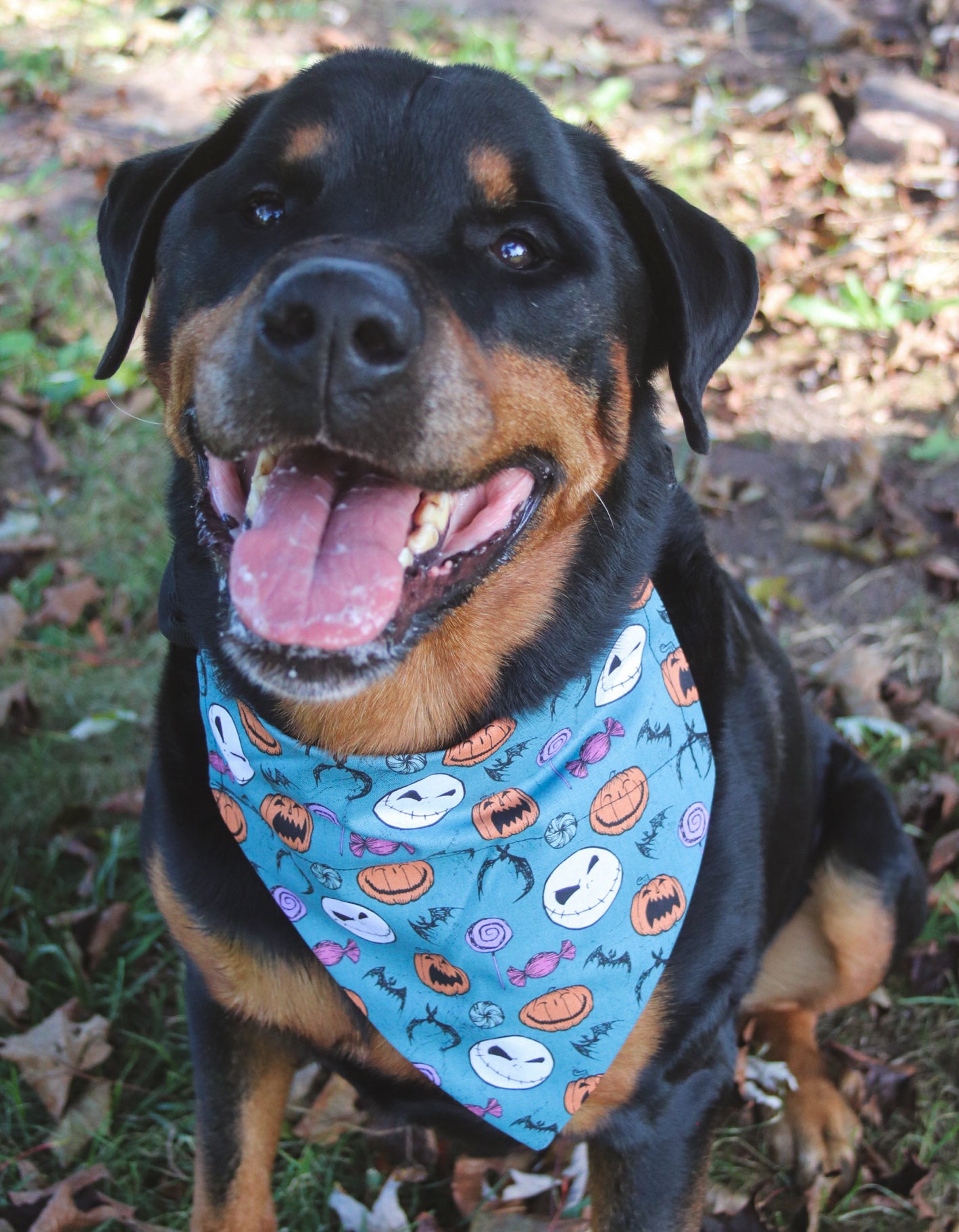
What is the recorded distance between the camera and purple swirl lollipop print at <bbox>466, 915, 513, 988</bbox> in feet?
6.89

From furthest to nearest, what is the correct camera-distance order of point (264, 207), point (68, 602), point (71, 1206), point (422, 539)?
point (68, 602)
point (71, 1206)
point (264, 207)
point (422, 539)

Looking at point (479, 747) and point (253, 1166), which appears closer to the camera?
point (479, 747)

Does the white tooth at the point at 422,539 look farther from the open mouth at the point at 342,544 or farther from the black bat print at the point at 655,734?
the black bat print at the point at 655,734

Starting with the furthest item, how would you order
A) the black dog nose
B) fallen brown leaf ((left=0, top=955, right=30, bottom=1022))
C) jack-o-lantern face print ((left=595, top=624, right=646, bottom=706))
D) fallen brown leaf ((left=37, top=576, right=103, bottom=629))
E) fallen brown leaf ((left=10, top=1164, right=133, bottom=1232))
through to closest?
fallen brown leaf ((left=37, top=576, right=103, bottom=629)) → fallen brown leaf ((left=0, top=955, right=30, bottom=1022)) → fallen brown leaf ((left=10, top=1164, right=133, bottom=1232)) → jack-o-lantern face print ((left=595, top=624, right=646, bottom=706)) → the black dog nose

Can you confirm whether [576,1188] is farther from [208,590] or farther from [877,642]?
[877,642]

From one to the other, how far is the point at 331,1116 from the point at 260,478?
1.60m

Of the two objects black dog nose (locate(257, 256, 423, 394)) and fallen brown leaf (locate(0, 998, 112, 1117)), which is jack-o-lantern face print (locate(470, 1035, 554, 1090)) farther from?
black dog nose (locate(257, 256, 423, 394))

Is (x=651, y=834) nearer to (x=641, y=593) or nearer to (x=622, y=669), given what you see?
(x=622, y=669)

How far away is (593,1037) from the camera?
2096 mm

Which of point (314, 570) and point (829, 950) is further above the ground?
point (314, 570)

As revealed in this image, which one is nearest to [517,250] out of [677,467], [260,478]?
[260,478]

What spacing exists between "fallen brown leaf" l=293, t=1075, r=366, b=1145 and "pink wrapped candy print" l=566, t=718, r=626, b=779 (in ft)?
3.41

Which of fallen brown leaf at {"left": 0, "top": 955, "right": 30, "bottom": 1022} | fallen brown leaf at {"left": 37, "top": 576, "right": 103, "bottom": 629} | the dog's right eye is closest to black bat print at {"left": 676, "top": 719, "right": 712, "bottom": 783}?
the dog's right eye

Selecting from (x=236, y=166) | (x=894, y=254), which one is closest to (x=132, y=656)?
(x=236, y=166)
